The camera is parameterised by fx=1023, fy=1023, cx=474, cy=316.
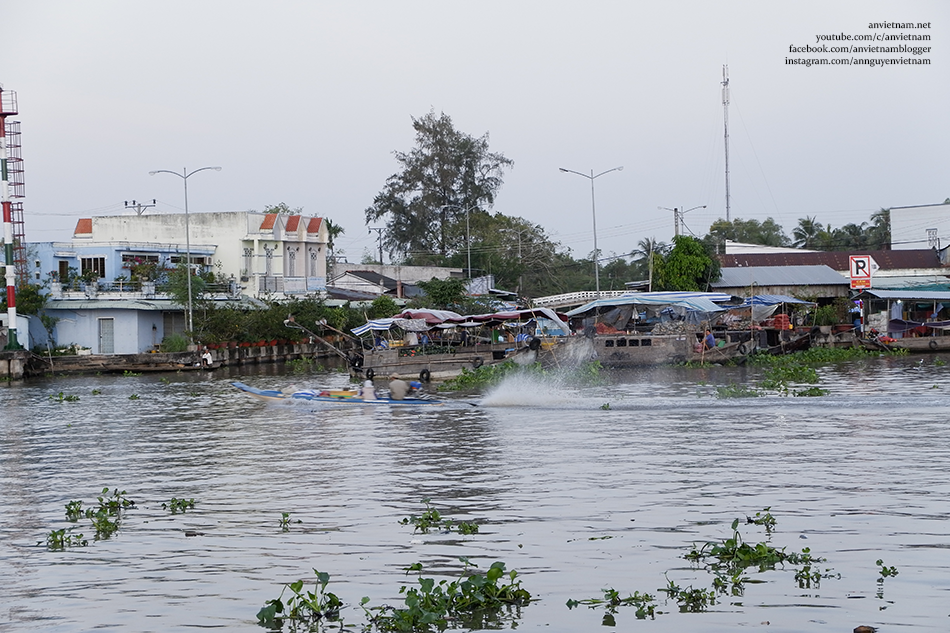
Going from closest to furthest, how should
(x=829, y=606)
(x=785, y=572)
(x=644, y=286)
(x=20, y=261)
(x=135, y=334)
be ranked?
Result: 1. (x=829, y=606)
2. (x=785, y=572)
3. (x=20, y=261)
4. (x=135, y=334)
5. (x=644, y=286)

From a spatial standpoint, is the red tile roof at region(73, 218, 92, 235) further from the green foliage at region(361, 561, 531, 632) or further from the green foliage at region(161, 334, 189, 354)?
the green foliage at region(361, 561, 531, 632)

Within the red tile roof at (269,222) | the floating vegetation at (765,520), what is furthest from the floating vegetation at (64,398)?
the red tile roof at (269,222)

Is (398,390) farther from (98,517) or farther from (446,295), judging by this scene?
(446,295)

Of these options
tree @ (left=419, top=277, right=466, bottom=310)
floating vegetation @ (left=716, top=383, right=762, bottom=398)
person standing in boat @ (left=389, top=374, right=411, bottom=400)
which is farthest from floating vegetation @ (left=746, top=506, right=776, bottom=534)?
tree @ (left=419, top=277, right=466, bottom=310)

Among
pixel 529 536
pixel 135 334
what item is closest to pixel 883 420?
pixel 529 536

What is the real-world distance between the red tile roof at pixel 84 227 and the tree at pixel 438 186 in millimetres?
23716

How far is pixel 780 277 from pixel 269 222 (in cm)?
3135

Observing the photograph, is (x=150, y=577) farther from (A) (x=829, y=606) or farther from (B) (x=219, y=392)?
(B) (x=219, y=392)

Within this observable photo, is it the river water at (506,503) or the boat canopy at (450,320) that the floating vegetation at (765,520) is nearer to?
the river water at (506,503)

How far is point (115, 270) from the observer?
55.4 m

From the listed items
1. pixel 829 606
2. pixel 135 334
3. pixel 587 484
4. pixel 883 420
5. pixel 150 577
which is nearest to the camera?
pixel 829 606

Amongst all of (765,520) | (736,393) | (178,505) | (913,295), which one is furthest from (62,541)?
(913,295)

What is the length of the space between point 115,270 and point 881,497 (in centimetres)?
4888

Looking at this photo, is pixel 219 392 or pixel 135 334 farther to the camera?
pixel 135 334
